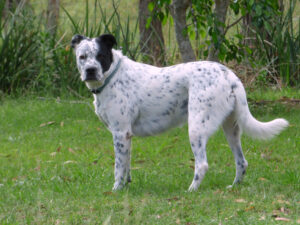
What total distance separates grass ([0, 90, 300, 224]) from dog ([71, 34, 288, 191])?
14.6 inches

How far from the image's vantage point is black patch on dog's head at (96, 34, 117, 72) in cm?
579

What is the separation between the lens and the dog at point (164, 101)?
220 inches

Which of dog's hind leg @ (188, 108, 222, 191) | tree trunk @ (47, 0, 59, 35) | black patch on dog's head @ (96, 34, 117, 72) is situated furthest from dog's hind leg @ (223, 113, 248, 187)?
tree trunk @ (47, 0, 59, 35)

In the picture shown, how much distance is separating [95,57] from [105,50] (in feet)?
0.47

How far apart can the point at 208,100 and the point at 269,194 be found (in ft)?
3.44

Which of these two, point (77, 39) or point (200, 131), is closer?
point (200, 131)

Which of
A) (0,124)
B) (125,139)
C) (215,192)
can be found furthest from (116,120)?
(0,124)

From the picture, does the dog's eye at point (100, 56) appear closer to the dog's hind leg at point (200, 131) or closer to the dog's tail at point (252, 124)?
the dog's hind leg at point (200, 131)

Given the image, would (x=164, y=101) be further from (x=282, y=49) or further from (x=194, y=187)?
(x=282, y=49)

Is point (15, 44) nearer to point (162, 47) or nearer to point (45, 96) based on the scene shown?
point (45, 96)

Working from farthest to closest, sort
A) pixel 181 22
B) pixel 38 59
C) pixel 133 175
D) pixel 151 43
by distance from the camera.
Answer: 1. pixel 151 43
2. pixel 38 59
3. pixel 181 22
4. pixel 133 175

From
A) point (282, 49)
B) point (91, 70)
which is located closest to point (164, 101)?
point (91, 70)

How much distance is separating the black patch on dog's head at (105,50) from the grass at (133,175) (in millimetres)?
1278

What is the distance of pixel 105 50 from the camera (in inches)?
230
